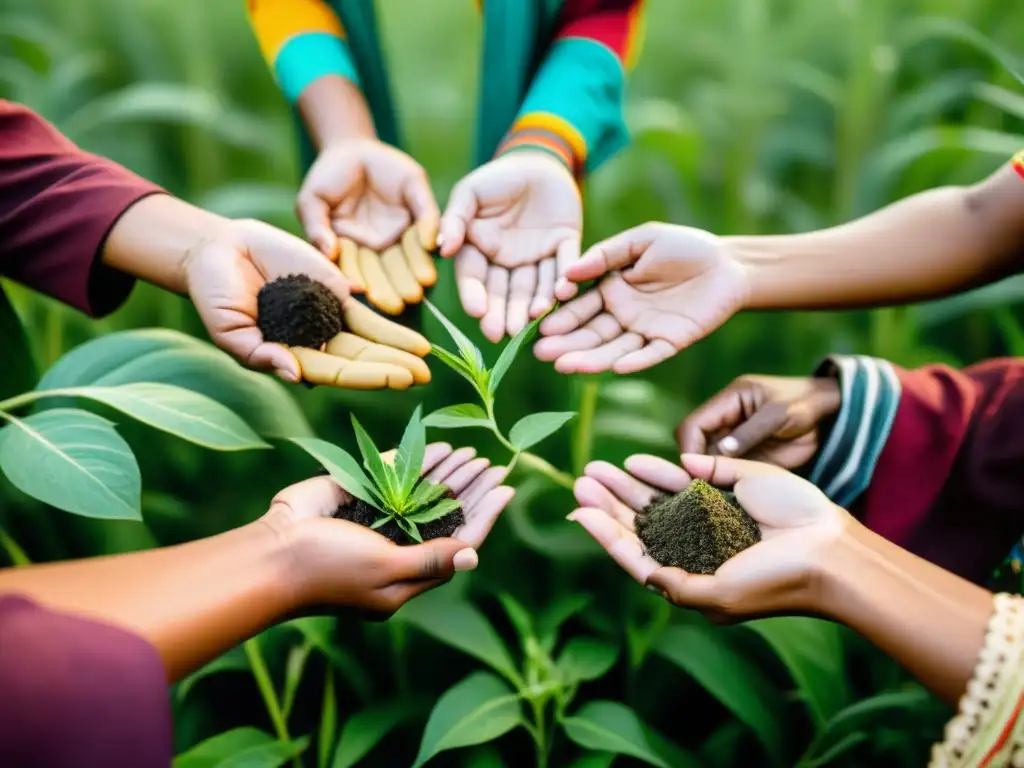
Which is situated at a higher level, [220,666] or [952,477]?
[952,477]

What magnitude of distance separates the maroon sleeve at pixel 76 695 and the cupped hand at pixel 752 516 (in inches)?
14.8

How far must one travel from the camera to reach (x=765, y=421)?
0.89 metres

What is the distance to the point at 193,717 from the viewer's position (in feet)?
3.17

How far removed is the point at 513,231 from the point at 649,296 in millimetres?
208

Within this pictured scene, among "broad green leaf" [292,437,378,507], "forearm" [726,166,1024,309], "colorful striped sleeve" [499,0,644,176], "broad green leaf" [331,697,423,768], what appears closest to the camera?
"broad green leaf" [292,437,378,507]

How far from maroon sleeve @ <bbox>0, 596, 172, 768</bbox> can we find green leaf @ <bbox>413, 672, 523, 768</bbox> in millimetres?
295

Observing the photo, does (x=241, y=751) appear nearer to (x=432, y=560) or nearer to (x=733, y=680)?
(x=432, y=560)

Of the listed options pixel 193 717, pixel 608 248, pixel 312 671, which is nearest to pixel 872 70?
pixel 608 248

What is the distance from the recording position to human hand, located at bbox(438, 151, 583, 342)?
3.32 feet

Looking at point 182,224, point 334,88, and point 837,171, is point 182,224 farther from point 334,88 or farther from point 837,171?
point 837,171

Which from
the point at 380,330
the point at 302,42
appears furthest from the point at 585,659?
the point at 302,42

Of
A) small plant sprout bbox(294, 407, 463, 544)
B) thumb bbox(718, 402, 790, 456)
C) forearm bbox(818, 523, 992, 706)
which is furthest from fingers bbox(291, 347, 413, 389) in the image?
forearm bbox(818, 523, 992, 706)

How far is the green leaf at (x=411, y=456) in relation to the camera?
0.75 m

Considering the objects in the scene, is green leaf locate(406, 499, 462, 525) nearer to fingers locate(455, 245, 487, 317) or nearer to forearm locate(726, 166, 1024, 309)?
fingers locate(455, 245, 487, 317)
